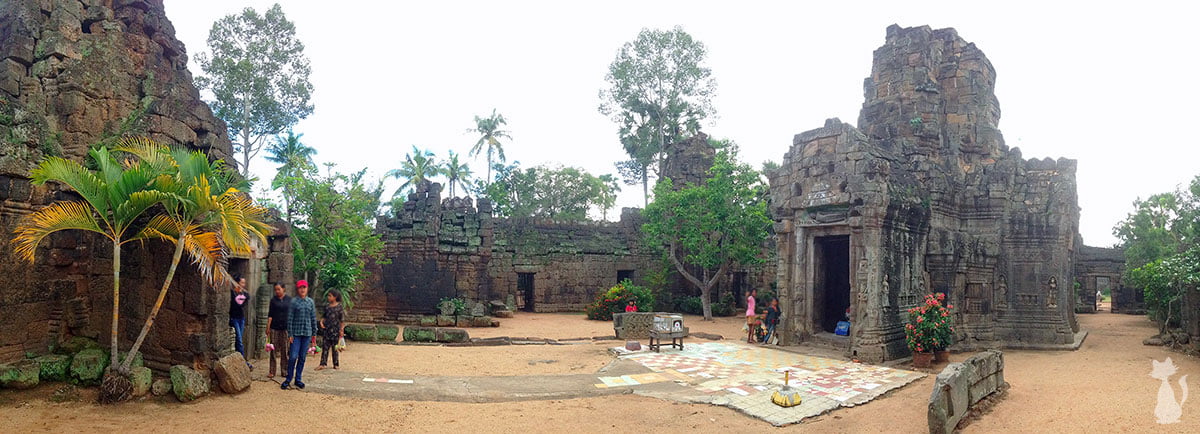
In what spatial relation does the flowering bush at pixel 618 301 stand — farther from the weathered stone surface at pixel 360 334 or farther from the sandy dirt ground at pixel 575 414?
the sandy dirt ground at pixel 575 414

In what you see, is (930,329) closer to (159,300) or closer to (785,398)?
(785,398)

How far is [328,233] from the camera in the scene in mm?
14648

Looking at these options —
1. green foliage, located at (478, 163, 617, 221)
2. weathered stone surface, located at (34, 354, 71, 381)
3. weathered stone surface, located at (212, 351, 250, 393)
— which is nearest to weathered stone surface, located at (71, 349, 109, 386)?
weathered stone surface, located at (34, 354, 71, 381)

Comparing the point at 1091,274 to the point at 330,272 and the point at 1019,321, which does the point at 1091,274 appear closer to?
the point at 1019,321

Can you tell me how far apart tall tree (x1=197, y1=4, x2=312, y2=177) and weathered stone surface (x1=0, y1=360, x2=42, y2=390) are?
18.9 metres

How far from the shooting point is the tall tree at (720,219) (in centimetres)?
2117

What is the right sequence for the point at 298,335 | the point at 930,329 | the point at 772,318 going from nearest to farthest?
the point at 298,335 < the point at 930,329 < the point at 772,318

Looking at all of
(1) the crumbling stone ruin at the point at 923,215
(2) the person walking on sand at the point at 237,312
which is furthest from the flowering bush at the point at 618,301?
(2) the person walking on sand at the point at 237,312

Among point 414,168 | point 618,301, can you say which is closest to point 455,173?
point 414,168

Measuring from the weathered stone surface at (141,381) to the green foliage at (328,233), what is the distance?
6.23m

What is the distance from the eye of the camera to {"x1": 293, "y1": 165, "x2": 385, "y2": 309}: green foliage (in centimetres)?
1377

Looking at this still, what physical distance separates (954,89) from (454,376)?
13.1 meters

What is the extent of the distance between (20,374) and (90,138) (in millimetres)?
3506

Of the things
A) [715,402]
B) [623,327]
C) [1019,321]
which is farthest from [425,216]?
[1019,321]
